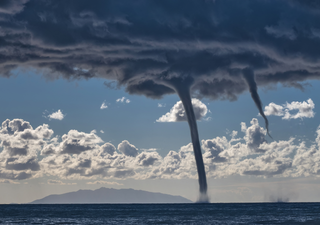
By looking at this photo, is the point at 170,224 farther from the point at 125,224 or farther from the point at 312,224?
the point at 312,224

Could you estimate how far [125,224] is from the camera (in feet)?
358

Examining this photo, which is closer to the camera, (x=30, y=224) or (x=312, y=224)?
(x=312, y=224)

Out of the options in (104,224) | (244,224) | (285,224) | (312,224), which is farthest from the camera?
(104,224)

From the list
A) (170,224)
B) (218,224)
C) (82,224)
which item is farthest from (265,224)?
(82,224)

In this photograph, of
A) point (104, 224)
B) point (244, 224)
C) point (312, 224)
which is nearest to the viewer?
point (312, 224)

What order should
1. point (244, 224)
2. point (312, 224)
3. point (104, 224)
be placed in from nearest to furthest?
point (312, 224), point (244, 224), point (104, 224)

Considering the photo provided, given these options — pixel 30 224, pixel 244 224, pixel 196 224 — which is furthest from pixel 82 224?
pixel 244 224

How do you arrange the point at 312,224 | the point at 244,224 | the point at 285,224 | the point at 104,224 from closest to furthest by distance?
the point at 312,224
the point at 285,224
the point at 244,224
the point at 104,224

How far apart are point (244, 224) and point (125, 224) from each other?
1359 inches

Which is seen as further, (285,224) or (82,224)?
(82,224)

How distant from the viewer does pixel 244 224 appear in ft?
339

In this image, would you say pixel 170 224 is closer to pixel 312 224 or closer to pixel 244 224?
pixel 244 224

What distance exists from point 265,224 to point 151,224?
106 ft

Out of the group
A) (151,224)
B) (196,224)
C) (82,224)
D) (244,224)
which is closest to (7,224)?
(82,224)
